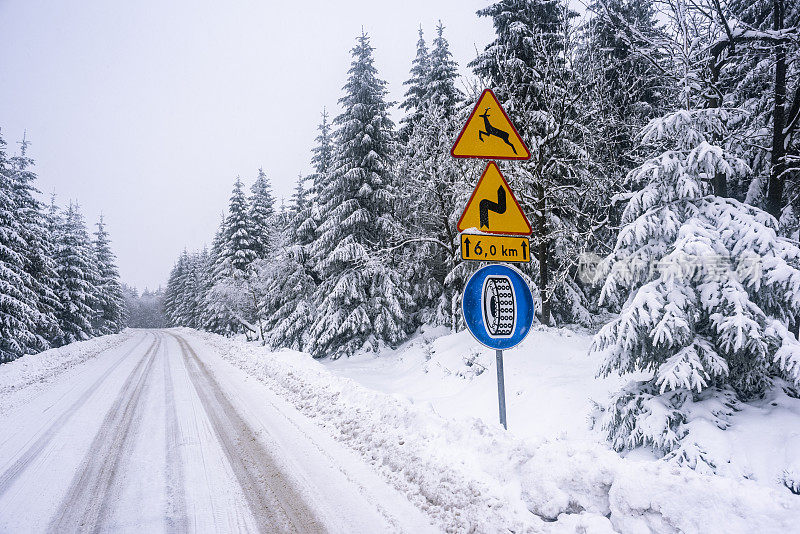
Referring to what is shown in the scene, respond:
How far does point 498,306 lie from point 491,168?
1.50m

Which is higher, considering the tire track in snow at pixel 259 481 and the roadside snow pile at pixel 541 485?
the roadside snow pile at pixel 541 485

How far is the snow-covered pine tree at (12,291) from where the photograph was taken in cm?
1750

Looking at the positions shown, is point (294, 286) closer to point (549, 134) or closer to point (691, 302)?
point (549, 134)

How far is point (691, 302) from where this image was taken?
14.3 feet

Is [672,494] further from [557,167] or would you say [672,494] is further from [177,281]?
[177,281]

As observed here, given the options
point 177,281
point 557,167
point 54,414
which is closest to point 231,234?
point 54,414

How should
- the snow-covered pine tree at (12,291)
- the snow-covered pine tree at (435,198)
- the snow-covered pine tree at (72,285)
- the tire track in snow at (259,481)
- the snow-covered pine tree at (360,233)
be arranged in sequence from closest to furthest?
the tire track in snow at (259,481), the snow-covered pine tree at (435,198), the snow-covered pine tree at (360,233), the snow-covered pine tree at (12,291), the snow-covered pine tree at (72,285)

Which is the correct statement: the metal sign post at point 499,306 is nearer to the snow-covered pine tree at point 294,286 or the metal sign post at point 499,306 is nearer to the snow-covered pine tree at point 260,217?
the snow-covered pine tree at point 294,286

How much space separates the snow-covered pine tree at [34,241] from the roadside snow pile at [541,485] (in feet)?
75.0

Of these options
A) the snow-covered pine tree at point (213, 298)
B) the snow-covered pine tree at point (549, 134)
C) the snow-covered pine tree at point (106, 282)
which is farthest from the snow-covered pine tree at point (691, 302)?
the snow-covered pine tree at point (106, 282)

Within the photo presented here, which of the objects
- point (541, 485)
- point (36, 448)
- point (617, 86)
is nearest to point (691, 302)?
point (541, 485)

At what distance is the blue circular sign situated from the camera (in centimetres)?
408

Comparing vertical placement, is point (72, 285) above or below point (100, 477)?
above

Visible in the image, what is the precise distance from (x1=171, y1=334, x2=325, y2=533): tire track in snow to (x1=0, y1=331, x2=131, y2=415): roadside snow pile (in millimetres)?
5468
